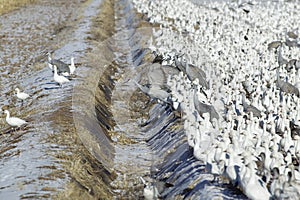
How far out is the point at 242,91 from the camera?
15547mm

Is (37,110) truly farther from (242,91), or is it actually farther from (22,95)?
(242,91)

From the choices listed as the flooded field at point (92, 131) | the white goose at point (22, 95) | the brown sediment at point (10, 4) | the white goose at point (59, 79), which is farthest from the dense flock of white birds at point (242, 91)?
the brown sediment at point (10, 4)

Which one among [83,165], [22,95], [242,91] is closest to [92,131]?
[83,165]

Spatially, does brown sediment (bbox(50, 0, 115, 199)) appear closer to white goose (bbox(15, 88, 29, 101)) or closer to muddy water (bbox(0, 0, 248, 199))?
muddy water (bbox(0, 0, 248, 199))

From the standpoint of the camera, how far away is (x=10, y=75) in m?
19.2

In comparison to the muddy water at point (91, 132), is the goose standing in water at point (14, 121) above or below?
above

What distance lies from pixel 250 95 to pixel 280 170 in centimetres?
660

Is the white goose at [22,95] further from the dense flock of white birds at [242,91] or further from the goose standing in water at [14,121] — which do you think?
the dense flock of white birds at [242,91]

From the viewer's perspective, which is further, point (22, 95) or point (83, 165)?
point (22, 95)

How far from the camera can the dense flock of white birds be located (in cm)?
911

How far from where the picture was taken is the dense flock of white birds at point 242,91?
359 inches

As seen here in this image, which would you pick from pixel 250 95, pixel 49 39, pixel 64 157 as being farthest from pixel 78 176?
pixel 49 39

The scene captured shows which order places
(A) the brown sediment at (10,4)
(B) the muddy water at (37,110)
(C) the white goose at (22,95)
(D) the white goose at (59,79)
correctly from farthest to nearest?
(A) the brown sediment at (10,4) < (D) the white goose at (59,79) < (C) the white goose at (22,95) < (B) the muddy water at (37,110)

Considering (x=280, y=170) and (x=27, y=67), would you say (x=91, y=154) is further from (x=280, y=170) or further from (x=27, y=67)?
(x=27, y=67)
